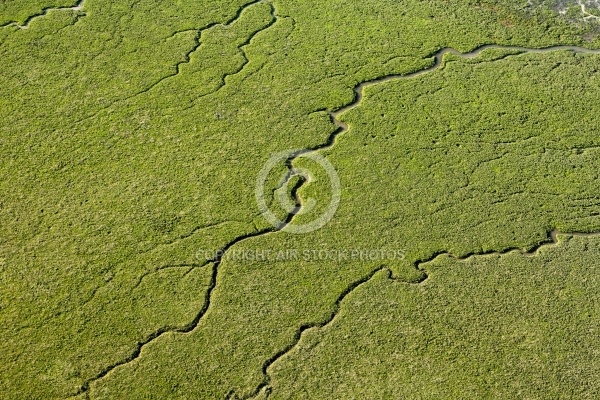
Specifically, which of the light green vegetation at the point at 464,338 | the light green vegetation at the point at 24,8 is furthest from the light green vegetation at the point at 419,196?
the light green vegetation at the point at 24,8

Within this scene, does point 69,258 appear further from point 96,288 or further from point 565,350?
point 565,350

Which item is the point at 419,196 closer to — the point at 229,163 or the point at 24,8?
the point at 229,163

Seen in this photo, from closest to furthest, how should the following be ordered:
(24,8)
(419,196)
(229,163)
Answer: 1. (419,196)
2. (229,163)
3. (24,8)

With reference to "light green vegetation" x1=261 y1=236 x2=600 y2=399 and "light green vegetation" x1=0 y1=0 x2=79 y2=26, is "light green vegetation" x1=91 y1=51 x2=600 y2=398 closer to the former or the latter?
"light green vegetation" x1=261 y1=236 x2=600 y2=399

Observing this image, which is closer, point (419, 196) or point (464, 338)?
point (464, 338)

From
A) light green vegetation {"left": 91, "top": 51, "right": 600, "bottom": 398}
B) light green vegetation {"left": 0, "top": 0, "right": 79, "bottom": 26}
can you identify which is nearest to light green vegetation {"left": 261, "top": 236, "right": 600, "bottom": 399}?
light green vegetation {"left": 91, "top": 51, "right": 600, "bottom": 398}

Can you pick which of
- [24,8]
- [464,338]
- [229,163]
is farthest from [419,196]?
[24,8]
